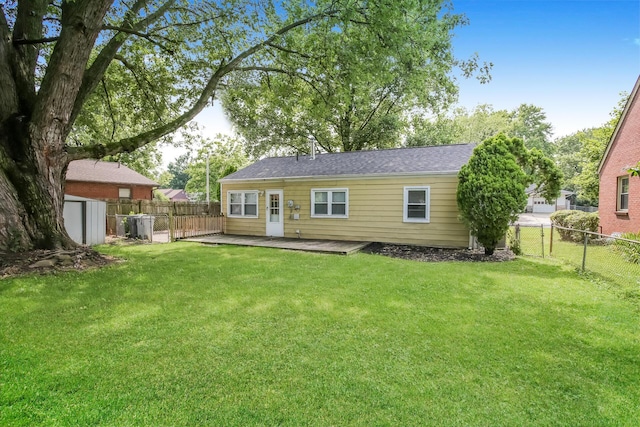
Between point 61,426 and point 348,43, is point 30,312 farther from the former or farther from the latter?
point 348,43

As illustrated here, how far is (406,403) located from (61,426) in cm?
242

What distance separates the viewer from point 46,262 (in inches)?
262

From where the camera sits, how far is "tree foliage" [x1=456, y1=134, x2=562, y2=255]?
8422mm

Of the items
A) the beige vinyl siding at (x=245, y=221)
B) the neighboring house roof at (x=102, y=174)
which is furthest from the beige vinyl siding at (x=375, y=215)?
the neighboring house roof at (x=102, y=174)

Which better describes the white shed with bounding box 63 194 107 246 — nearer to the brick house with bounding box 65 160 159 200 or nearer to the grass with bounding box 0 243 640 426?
the grass with bounding box 0 243 640 426

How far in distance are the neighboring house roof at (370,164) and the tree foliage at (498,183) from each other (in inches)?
49.7

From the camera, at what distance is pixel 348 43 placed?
930 cm

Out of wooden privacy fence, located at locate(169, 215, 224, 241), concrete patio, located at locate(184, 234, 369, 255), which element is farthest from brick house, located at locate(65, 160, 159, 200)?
concrete patio, located at locate(184, 234, 369, 255)

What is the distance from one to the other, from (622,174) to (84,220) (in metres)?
19.4

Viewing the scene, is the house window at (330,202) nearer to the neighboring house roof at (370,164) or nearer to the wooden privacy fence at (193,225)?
the neighboring house roof at (370,164)

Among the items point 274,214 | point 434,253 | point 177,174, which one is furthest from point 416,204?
point 177,174

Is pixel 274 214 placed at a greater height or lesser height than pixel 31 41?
lesser

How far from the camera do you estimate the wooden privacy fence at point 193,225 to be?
41.5 ft

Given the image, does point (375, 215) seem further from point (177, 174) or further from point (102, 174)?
point (177, 174)
